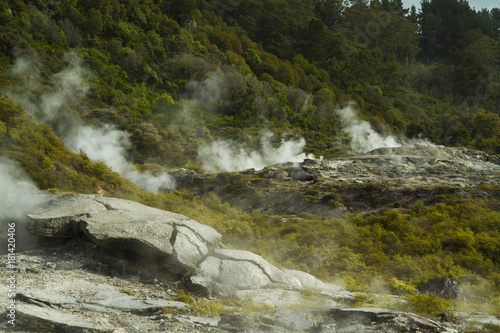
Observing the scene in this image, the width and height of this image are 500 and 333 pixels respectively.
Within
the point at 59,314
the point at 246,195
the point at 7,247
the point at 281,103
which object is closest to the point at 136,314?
the point at 59,314

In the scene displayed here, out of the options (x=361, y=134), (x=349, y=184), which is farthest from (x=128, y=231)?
(x=361, y=134)

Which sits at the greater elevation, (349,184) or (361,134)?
(361,134)

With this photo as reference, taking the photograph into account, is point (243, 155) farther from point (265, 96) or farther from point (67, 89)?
point (67, 89)

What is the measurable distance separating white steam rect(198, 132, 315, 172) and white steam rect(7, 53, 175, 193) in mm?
5069

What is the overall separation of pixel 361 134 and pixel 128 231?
106 ft

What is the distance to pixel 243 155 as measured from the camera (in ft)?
88.9

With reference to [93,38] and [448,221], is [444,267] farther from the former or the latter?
[93,38]

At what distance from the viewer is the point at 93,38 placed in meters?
28.1

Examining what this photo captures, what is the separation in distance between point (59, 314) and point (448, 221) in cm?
1140

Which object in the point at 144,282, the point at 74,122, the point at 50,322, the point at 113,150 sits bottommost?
the point at 50,322

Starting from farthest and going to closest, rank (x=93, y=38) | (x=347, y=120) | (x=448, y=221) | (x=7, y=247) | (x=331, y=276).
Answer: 1. (x=347, y=120)
2. (x=93, y=38)
3. (x=448, y=221)
4. (x=331, y=276)
5. (x=7, y=247)

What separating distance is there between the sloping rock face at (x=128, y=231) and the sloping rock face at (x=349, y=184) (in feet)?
27.4

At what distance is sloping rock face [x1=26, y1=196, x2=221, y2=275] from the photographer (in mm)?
6500

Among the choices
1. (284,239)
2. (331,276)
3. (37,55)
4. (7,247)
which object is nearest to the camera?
(7,247)
